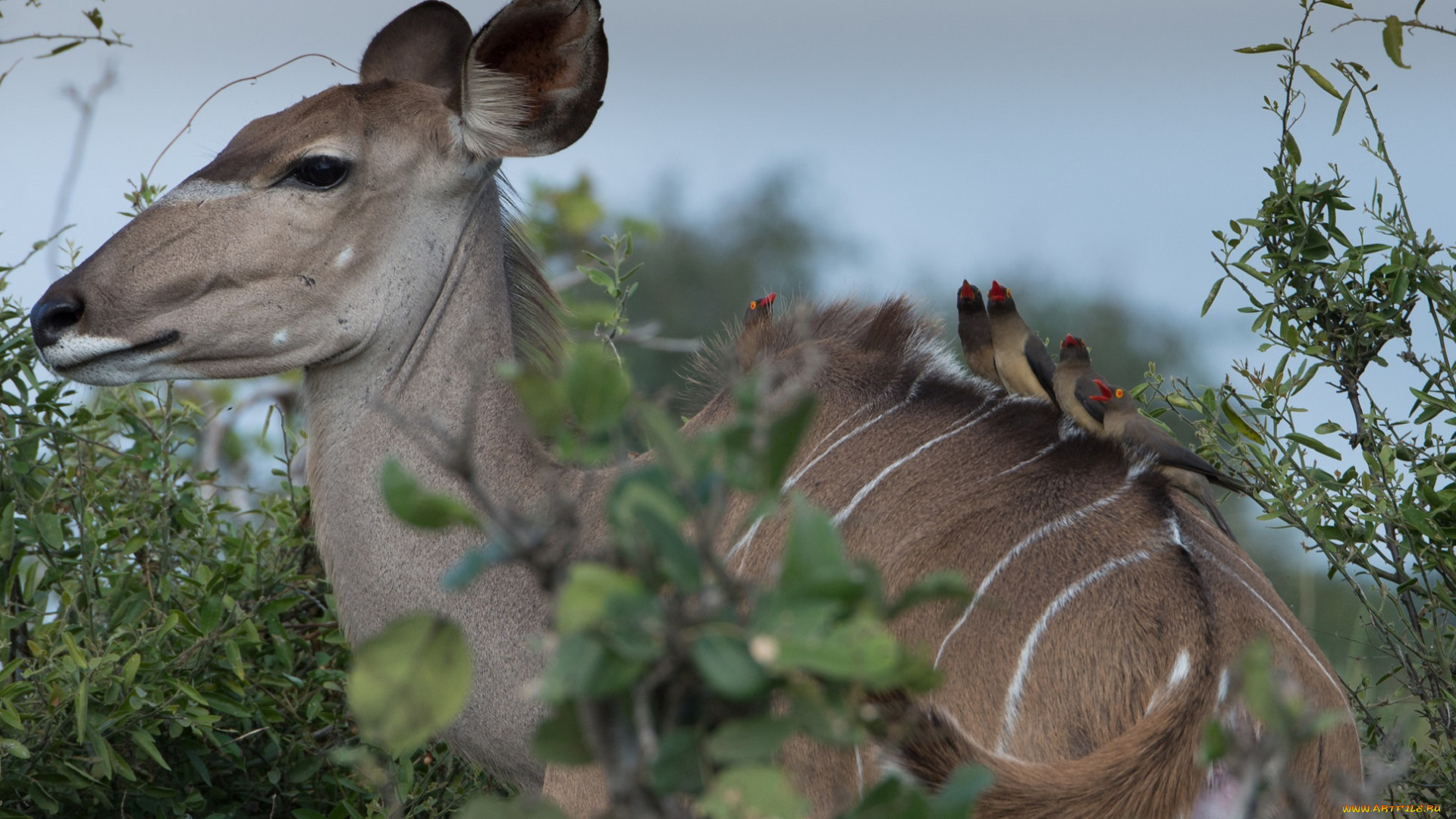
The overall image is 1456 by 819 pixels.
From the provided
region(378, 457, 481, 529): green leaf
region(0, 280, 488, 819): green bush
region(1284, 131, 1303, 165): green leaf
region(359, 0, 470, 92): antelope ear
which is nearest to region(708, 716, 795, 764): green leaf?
region(378, 457, 481, 529): green leaf

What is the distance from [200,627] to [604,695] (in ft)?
7.19

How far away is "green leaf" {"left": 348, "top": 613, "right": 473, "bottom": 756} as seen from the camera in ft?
3.00

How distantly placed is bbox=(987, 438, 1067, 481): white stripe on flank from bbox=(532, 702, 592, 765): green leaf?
4.50 feet

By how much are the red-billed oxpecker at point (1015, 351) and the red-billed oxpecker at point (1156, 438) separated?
0.21m

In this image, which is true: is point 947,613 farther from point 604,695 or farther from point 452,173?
point 452,173

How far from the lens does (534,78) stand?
280cm

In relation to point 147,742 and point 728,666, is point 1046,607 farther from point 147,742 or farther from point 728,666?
point 147,742

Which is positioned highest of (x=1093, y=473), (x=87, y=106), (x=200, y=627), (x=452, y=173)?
(x=87, y=106)

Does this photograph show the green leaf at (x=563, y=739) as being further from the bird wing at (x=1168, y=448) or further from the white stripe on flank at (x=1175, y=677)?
the bird wing at (x=1168, y=448)

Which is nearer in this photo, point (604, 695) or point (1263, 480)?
point (604, 695)

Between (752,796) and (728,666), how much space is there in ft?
0.34

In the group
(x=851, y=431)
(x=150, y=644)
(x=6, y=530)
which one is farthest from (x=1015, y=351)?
(x=6, y=530)

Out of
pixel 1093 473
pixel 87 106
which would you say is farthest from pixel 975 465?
pixel 87 106

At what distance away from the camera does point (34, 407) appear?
2.99 metres
